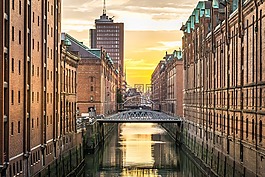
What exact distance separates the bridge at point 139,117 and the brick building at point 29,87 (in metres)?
33.1

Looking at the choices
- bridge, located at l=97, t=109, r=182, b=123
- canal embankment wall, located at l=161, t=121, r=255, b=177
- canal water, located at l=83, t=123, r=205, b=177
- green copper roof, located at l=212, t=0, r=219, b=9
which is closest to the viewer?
canal embankment wall, located at l=161, t=121, r=255, b=177

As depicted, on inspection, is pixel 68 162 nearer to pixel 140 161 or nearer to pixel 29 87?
pixel 140 161

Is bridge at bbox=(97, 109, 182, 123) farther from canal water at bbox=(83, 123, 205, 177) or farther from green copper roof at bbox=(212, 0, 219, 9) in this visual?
green copper roof at bbox=(212, 0, 219, 9)

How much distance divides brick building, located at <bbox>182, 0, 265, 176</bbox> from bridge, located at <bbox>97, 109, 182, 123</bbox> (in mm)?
10987

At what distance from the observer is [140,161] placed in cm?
6456

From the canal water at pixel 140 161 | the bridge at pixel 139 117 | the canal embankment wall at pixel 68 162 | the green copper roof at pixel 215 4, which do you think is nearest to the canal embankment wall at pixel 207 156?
the canal water at pixel 140 161

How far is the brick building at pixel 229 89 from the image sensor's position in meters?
38.5

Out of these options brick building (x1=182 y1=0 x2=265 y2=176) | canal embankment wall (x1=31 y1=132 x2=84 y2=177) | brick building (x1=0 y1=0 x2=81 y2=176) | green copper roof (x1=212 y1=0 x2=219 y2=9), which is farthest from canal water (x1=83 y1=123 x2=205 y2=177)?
green copper roof (x1=212 y1=0 x2=219 y2=9)

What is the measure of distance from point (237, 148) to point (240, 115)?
2526mm

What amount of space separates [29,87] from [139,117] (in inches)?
2214

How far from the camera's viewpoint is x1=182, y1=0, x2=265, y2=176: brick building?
38531 mm

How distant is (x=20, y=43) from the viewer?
35.8 m

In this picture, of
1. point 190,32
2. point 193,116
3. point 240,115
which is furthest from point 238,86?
point 190,32

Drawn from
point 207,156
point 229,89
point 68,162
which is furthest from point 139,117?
point 229,89
